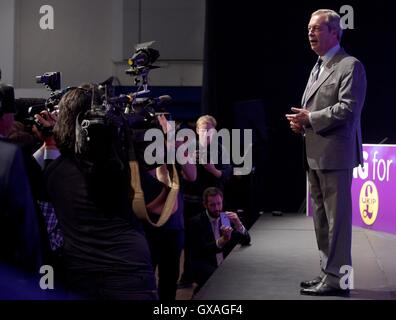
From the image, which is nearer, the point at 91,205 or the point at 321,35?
the point at 91,205

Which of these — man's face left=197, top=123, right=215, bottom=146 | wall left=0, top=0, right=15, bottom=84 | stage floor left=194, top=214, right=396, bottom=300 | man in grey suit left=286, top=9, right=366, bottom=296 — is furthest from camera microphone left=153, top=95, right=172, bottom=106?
wall left=0, top=0, right=15, bottom=84

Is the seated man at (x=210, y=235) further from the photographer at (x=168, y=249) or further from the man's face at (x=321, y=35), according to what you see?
the man's face at (x=321, y=35)

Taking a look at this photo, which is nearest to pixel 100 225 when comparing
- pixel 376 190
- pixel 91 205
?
pixel 91 205

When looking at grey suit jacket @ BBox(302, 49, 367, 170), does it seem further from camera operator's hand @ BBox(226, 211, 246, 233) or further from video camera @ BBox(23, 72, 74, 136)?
camera operator's hand @ BBox(226, 211, 246, 233)

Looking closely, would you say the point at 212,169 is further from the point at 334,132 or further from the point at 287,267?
the point at 334,132

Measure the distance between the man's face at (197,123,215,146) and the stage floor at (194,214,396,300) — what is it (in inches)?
31.5

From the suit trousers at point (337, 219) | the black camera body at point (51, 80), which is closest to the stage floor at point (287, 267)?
the suit trousers at point (337, 219)

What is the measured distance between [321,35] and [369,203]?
2694 mm

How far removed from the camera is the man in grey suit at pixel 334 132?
9.45 ft

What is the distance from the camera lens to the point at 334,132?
2936mm

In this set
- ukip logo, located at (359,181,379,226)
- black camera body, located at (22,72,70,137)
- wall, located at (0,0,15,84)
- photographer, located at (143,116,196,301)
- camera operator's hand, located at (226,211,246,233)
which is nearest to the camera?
black camera body, located at (22,72,70,137)

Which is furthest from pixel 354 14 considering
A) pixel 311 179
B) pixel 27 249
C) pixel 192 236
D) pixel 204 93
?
pixel 27 249

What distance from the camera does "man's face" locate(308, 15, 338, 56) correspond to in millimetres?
2920

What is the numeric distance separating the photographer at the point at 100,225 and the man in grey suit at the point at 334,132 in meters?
1.16
